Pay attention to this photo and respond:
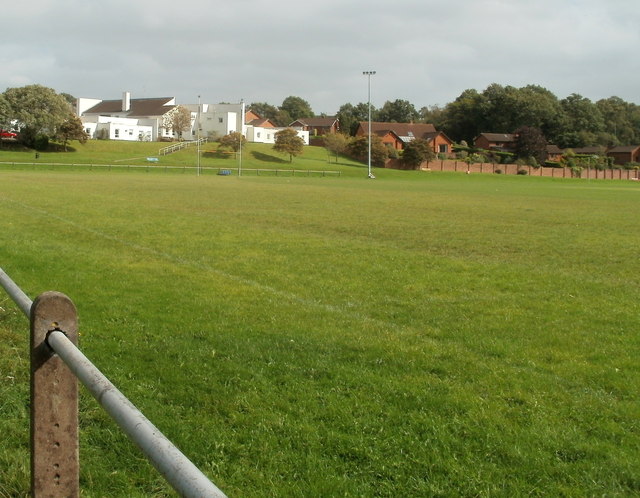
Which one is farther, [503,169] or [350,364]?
[503,169]

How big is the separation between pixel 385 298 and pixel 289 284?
71.0 inches

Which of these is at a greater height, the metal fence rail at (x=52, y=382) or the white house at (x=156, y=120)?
the white house at (x=156, y=120)

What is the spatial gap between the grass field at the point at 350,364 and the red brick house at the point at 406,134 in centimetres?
13137

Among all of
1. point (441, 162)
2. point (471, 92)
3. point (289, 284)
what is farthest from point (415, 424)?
point (471, 92)

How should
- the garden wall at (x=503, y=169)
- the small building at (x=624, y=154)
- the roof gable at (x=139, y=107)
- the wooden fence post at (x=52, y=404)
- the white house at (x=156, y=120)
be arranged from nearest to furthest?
1. the wooden fence post at (x=52, y=404)
2. the garden wall at (x=503, y=169)
3. the white house at (x=156, y=120)
4. the roof gable at (x=139, y=107)
5. the small building at (x=624, y=154)

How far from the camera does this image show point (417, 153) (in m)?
113

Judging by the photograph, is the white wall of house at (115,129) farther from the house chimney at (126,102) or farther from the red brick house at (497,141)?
the red brick house at (497,141)

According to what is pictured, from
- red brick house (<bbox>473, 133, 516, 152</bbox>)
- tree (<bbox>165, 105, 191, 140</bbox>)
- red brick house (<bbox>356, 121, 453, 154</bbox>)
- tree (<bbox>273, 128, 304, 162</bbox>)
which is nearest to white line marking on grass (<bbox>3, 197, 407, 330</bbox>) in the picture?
tree (<bbox>273, 128, 304, 162</bbox>)

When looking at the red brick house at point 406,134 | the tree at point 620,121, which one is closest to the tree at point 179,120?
the red brick house at point 406,134

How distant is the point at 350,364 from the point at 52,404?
166 inches

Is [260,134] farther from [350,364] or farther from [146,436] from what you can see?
[146,436]

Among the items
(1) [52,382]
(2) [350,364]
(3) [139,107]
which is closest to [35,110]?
(3) [139,107]

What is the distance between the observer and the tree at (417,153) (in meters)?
113

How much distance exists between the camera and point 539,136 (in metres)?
133
